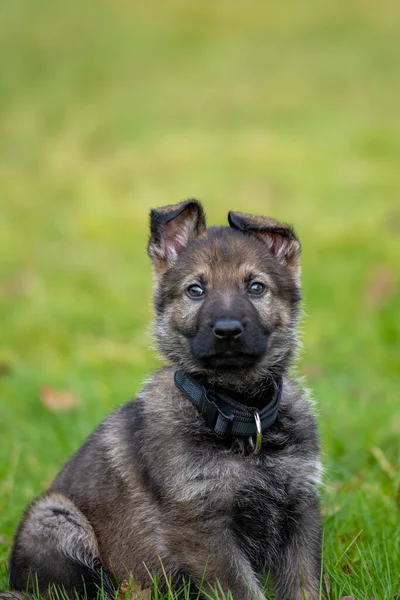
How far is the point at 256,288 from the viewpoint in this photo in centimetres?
397

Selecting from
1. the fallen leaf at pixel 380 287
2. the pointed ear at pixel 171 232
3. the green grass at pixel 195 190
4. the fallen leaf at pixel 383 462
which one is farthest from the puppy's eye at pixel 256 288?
the fallen leaf at pixel 380 287

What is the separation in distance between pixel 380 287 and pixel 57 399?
12.3 feet

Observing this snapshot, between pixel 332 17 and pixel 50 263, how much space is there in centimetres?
1155

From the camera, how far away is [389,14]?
19609mm

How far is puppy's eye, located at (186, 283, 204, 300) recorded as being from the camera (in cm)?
397

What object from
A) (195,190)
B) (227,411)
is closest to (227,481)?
(227,411)

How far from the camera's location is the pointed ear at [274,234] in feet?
13.4

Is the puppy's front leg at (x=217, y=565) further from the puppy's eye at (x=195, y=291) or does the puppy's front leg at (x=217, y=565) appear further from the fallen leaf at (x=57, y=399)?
the fallen leaf at (x=57, y=399)

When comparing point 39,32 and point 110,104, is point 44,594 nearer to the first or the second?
point 110,104

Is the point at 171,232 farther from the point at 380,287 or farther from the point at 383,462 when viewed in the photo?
the point at 380,287

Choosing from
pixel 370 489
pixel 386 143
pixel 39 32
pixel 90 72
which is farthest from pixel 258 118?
pixel 370 489

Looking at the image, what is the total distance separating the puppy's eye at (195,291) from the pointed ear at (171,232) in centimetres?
24

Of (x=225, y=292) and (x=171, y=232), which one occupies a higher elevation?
(x=171, y=232)

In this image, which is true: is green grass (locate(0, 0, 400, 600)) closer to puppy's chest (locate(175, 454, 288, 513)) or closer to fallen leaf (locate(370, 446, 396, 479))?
fallen leaf (locate(370, 446, 396, 479))
